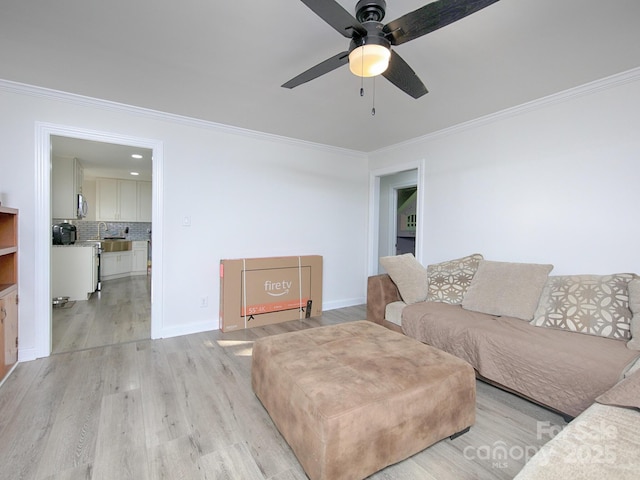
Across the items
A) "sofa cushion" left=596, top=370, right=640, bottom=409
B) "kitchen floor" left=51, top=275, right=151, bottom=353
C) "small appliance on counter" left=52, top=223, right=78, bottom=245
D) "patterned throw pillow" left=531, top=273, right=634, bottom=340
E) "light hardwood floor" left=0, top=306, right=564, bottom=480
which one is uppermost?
"small appliance on counter" left=52, top=223, right=78, bottom=245

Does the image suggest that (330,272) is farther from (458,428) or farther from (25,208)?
(25,208)

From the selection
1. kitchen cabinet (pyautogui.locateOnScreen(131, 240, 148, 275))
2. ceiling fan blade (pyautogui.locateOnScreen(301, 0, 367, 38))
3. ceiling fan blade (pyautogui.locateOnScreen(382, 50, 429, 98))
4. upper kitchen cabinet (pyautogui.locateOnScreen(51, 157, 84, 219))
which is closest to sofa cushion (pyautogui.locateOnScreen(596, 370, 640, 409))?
ceiling fan blade (pyautogui.locateOnScreen(382, 50, 429, 98))

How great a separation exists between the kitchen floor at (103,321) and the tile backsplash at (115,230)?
2213 millimetres

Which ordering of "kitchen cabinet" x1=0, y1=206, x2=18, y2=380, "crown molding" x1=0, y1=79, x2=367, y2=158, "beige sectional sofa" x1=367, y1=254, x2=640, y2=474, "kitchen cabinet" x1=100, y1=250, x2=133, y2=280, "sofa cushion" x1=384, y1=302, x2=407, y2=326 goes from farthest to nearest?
"kitchen cabinet" x1=100, y1=250, x2=133, y2=280
"sofa cushion" x1=384, y1=302, x2=407, y2=326
"crown molding" x1=0, y1=79, x2=367, y2=158
"kitchen cabinet" x1=0, y1=206, x2=18, y2=380
"beige sectional sofa" x1=367, y1=254, x2=640, y2=474

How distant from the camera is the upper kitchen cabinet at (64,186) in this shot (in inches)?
194

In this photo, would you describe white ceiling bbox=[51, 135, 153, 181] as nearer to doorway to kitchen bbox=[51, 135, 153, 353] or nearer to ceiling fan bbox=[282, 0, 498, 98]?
doorway to kitchen bbox=[51, 135, 153, 353]

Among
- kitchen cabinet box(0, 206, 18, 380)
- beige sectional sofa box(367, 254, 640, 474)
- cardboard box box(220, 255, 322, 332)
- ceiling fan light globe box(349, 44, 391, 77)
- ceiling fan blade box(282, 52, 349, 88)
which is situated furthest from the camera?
cardboard box box(220, 255, 322, 332)

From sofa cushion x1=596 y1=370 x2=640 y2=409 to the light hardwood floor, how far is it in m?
0.54

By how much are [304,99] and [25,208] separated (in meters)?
2.67

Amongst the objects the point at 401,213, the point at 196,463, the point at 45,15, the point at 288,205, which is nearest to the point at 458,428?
the point at 196,463

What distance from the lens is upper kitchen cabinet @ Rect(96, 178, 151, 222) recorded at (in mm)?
6750

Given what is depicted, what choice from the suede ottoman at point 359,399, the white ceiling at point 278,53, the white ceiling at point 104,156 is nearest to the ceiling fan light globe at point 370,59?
the white ceiling at point 278,53

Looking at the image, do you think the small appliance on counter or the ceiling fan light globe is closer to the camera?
the ceiling fan light globe

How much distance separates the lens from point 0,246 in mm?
2367
